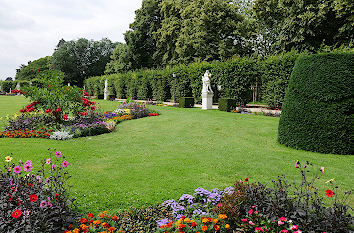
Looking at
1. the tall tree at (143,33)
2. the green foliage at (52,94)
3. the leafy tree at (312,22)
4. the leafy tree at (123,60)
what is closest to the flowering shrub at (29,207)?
the green foliage at (52,94)

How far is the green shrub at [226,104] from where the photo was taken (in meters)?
16.7

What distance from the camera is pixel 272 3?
22484 millimetres

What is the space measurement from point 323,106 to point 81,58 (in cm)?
5177

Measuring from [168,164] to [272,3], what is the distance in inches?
871

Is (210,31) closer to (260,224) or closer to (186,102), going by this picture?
(186,102)

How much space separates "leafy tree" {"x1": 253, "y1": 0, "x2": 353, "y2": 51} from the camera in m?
18.1

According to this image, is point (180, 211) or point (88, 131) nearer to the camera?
point (180, 211)

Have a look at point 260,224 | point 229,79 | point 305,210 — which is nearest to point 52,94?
point 260,224

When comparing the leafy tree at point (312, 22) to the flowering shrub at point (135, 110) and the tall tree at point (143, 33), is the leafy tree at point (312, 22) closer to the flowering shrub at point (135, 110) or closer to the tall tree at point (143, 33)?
the flowering shrub at point (135, 110)

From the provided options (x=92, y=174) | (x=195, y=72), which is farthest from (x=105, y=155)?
(x=195, y=72)

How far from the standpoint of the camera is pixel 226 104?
16.7 metres

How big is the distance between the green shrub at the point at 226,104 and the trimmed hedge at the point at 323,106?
373 inches

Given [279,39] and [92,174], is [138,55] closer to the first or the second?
[279,39]

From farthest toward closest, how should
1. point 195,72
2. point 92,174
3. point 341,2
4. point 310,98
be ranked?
point 195,72 < point 341,2 < point 310,98 < point 92,174
